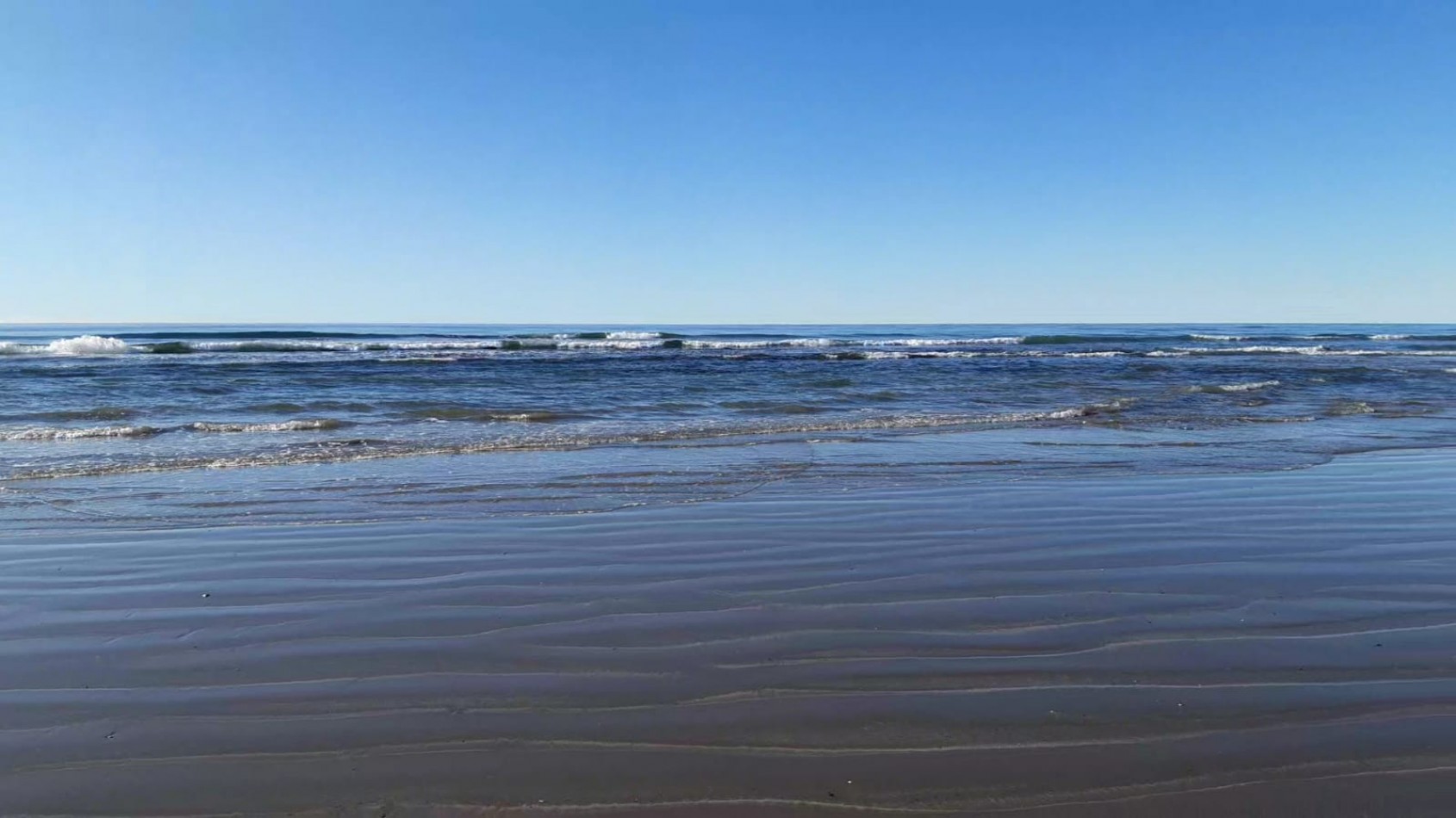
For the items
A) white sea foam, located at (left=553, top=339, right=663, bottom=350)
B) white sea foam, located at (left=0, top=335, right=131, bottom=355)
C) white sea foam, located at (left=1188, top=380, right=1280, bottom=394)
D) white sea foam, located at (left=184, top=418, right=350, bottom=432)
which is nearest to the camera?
white sea foam, located at (left=184, top=418, right=350, bottom=432)

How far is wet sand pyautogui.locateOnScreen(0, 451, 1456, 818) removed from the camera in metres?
2.96

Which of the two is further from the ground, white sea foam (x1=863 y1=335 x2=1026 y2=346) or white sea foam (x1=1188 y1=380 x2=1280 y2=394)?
white sea foam (x1=863 y1=335 x2=1026 y2=346)

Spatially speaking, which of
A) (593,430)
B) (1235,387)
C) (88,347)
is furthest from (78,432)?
(88,347)

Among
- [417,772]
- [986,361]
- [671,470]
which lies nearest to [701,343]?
[986,361]

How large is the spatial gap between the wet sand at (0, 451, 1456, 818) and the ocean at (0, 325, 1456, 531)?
6.24 feet

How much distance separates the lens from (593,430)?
42.8ft

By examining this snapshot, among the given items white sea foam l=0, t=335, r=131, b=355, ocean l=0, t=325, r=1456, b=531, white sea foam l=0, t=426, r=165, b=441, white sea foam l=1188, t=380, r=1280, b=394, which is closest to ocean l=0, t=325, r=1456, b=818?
ocean l=0, t=325, r=1456, b=531

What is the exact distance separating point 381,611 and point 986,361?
1187 inches

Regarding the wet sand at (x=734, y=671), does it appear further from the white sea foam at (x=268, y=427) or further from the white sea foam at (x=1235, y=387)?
the white sea foam at (x=1235, y=387)

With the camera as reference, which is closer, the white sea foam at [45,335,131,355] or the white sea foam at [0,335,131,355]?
the white sea foam at [0,335,131,355]

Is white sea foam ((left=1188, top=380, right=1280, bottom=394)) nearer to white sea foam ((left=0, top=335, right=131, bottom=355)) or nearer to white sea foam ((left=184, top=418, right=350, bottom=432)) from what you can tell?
white sea foam ((left=184, top=418, right=350, bottom=432))

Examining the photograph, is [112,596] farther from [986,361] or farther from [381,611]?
[986,361]

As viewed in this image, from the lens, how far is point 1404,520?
6879 millimetres

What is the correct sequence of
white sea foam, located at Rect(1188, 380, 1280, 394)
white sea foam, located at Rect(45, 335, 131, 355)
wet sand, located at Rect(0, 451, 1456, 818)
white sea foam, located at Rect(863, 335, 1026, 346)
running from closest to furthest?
wet sand, located at Rect(0, 451, 1456, 818) → white sea foam, located at Rect(1188, 380, 1280, 394) → white sea foam, located at Rect(45, 335, 131, 355) → white sea foam, located at Rect(863, 335, 1026, 346)
